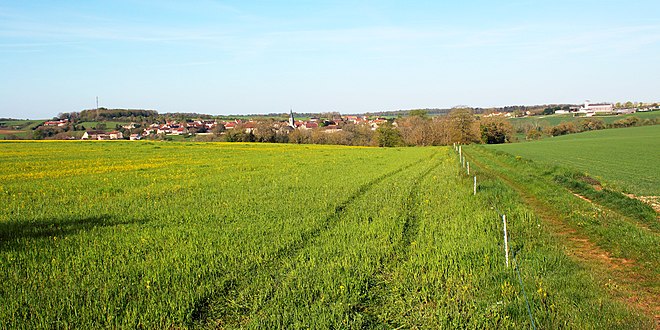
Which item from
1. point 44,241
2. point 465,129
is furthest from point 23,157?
point 465,129

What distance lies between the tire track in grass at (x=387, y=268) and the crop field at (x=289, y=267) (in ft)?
0.11

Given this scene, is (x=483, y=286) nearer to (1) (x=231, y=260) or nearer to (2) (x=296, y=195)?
(1) (x=231, y=260)

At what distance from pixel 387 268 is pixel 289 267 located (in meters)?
1.81

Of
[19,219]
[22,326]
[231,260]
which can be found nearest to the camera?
[22,326]

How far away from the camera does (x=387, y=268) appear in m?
8.93

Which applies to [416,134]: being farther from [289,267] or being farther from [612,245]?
[289,267]

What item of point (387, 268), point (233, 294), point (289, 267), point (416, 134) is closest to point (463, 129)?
point (416, 134)

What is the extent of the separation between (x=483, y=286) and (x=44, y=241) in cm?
932

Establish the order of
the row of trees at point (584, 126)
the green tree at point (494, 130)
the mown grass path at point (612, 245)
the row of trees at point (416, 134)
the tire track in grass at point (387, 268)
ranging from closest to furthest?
the tire track in grass at point (387, 268), the mown grass path at point (612, 245), the row of trees at point (416, 134), the green tree at point (494, 130), the row of trees at point (584, 126)

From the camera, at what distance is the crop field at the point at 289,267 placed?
662 centimetres

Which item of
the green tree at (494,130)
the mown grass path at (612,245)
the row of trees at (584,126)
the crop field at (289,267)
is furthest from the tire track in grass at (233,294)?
the row of trees at (584,126)

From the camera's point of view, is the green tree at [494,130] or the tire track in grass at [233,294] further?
the green tree at [494,130]

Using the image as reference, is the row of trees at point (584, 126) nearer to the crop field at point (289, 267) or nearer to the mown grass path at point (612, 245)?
the mown grass path at point (612, 245)

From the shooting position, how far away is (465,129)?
10662 centimetres
